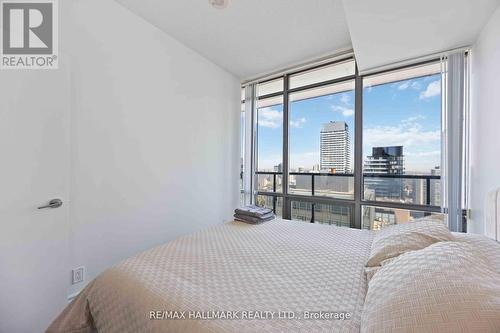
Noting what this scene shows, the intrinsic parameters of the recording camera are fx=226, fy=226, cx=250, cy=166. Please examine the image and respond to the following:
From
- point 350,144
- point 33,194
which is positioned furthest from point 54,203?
point 350,144

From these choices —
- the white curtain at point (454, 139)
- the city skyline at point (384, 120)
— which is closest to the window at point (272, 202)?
the city skyline at point (384, 120)

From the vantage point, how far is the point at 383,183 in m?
2.92

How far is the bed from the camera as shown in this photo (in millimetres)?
901

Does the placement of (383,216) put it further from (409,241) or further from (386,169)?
(409,241)

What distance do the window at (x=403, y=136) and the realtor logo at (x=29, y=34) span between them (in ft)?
10.8

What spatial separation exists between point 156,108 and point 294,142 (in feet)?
6.83

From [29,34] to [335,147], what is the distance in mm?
3380

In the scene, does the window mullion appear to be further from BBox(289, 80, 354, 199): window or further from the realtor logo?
the realtor logo

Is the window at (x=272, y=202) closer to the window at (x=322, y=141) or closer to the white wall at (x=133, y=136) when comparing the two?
the window at (x=322, y=141)

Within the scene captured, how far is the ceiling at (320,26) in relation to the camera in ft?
5.93

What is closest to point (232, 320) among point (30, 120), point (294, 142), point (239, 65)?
point (30, 120)

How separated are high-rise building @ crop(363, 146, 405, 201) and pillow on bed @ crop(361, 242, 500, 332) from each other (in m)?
2.08

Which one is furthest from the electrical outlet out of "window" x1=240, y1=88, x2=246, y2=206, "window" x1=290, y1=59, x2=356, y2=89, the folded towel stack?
"window" x1=290, y1=59, x2=356, y2=89

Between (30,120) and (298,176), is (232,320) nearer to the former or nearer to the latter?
(30,120)
